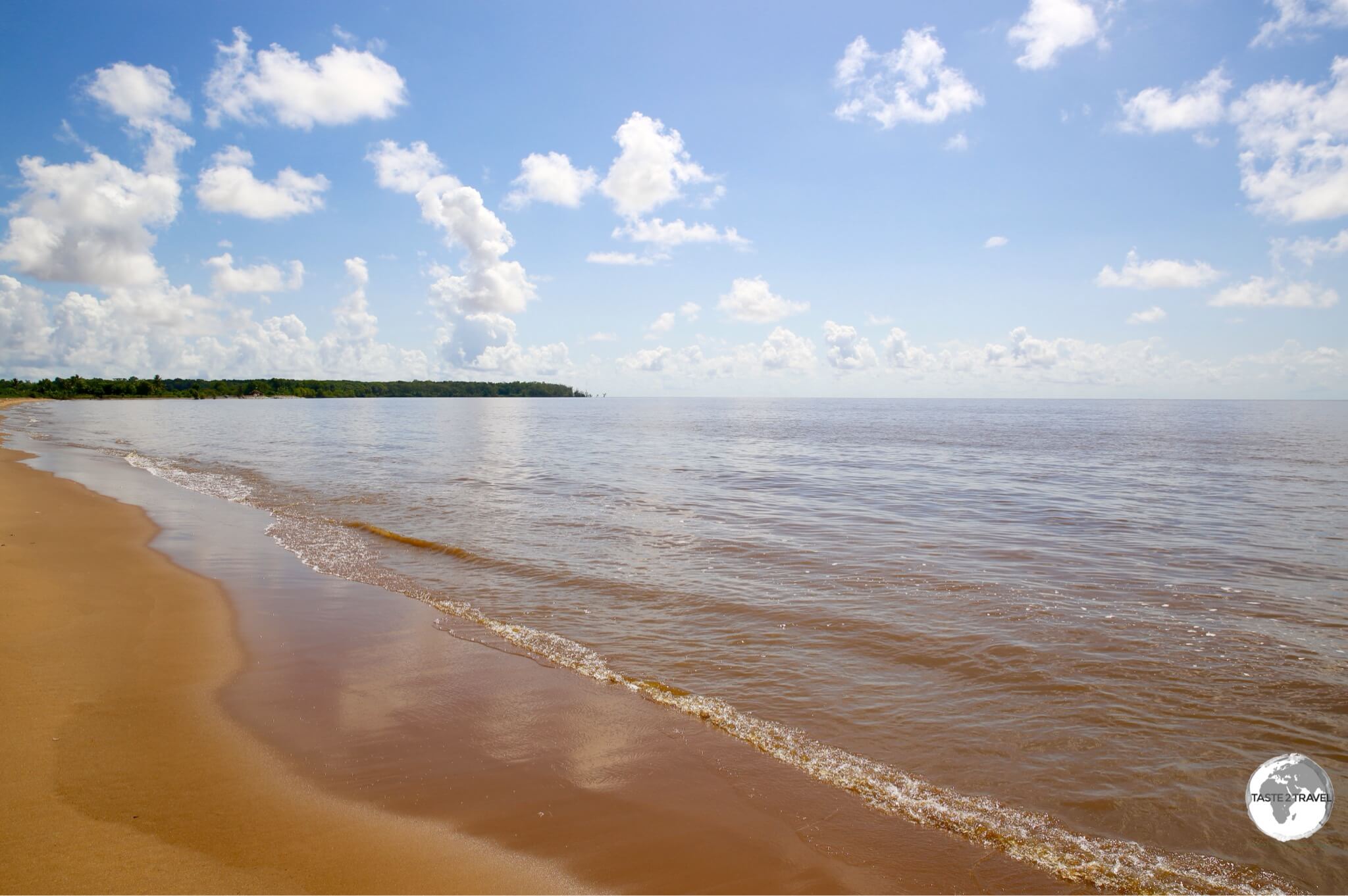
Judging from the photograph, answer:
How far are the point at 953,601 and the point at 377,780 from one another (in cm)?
800

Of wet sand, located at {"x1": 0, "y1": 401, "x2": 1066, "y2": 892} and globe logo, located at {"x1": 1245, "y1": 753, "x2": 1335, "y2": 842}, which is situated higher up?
wet sand, located at {"x1": 0, "y1": 401, "x2": 1066, "y2": 892}

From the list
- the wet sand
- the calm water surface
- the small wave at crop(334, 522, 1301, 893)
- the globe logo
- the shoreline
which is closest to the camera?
the shoreline

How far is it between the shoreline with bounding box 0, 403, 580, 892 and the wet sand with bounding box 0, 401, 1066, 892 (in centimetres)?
2

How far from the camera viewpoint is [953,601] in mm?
9664

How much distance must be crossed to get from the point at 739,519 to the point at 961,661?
9.21 m

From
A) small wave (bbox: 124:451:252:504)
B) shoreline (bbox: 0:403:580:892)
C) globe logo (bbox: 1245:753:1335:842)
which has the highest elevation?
shoreline (bbox: 0:403:580:892)

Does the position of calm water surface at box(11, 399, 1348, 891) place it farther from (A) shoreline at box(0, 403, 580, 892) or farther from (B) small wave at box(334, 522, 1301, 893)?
(A) shoreline at box(0, 403, 580, 892)

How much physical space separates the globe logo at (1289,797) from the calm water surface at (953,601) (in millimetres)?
113

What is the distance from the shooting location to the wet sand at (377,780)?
3.95 m

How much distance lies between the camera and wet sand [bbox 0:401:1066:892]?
3.95m

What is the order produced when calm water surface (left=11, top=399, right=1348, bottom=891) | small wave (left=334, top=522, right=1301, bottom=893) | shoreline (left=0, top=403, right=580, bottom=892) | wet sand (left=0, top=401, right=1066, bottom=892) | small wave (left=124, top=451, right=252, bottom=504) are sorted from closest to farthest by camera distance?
shoreline (left=0, top=403, right=580, bottom=892)
wet sand (left=0, top=401, right=1066, bottom=892)
small wave (left=334, top=522, right=1301, bottom=893)
calm water surface (left=11, top=399, right=1348, bottom=891)
small wave (left=124, top=451, right=252, bottom=504)

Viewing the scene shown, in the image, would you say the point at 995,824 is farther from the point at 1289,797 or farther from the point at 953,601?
the point at 953,601

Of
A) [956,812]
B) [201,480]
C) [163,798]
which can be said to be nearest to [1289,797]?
[956,812]

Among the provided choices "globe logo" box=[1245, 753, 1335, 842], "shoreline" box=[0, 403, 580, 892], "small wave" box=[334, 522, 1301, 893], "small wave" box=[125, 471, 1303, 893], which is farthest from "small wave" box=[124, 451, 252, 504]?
"globe logo" box=[1245, 753, 1335, 842]
